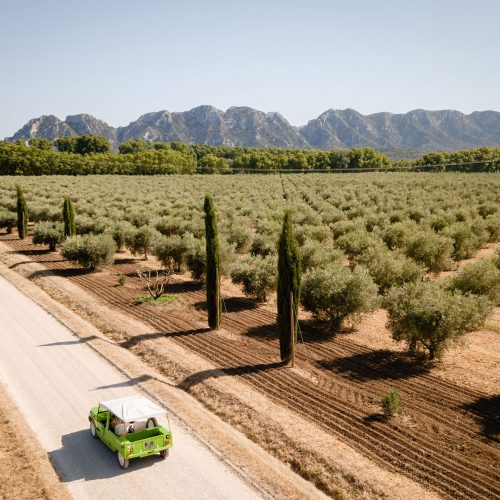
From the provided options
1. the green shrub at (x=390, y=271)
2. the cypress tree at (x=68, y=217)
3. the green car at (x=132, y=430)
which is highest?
the cypress tree at (x=68, y=217)

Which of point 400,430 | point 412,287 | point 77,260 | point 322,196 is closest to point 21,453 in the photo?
point 400,430

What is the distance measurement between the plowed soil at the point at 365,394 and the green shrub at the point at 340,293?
1.30 meters

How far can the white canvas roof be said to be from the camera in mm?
11555

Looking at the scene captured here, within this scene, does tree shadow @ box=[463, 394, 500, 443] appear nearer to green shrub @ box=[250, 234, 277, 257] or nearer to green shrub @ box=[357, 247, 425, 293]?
green shrub @ box=[357, 247, 425, 293]

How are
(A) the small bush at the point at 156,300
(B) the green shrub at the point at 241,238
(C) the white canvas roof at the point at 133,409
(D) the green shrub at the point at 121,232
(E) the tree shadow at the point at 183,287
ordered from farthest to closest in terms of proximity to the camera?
(D) the green shrub at the point at 121,232 → (B) the green shrub at the point at 241,238 → (E) the tree shadow at the point at 183,287 → (A) the small bush at the point at 156,300 → (C) the white canvas roof at the point at 133,409

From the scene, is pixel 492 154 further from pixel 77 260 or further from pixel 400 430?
pixel 400 430

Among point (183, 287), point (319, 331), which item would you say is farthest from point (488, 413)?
point (183, 287)

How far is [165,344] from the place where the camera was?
19391mm

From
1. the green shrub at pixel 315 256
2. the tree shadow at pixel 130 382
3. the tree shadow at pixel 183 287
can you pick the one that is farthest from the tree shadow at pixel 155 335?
the green shrub at pixel 315 256

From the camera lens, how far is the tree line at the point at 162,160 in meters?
110

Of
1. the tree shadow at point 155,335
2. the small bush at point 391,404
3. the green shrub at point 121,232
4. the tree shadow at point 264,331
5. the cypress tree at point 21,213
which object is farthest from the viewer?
the cypress tree at point 21,213

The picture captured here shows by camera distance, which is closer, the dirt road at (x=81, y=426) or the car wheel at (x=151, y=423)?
the dirt road at (x=81, y=426)

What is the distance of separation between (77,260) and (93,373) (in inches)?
747

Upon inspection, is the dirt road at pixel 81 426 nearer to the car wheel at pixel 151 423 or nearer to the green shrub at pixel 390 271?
the car wheel at pixel 151 423
